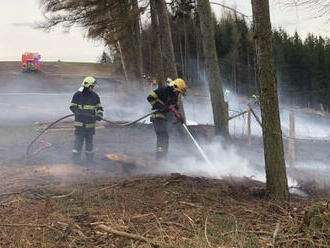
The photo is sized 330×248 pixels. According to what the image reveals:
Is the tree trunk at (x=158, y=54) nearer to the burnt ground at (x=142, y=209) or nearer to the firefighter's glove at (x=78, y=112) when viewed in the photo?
the burnt ground at (x=142, y=209)

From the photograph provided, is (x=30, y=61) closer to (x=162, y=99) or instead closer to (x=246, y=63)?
(x=246, y=63)

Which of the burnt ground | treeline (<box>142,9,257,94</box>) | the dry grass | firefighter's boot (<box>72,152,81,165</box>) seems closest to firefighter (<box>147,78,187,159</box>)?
the burnt ground

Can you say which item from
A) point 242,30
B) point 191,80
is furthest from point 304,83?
point 191,80

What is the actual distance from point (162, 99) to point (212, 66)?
98.5 inches

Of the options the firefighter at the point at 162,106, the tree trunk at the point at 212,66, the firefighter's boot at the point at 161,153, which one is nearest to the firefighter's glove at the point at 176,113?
the firefighter at the point at 162,106

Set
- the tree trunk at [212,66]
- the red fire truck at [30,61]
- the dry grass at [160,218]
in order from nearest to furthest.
Answer: the dry grass at [160,218]
the tree trunk at [212,66]
the red fire truck at [30,61]

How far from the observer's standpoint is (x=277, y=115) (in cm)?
616

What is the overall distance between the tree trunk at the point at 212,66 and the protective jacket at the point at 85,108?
3368 millimetres

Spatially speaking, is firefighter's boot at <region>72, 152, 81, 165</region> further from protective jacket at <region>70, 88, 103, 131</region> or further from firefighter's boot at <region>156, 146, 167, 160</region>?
firefighter's boot at <region>156, 146, 167, 160</region>

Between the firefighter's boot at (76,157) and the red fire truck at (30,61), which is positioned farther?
the red fire truck at (30,61)

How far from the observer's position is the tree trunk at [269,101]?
6.07m

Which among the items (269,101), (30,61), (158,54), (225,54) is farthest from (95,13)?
(225,54)

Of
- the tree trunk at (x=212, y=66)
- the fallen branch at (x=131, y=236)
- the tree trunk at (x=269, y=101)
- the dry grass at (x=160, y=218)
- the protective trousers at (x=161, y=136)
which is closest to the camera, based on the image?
the fallen branch at (x=131, y=236)

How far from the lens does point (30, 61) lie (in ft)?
142
